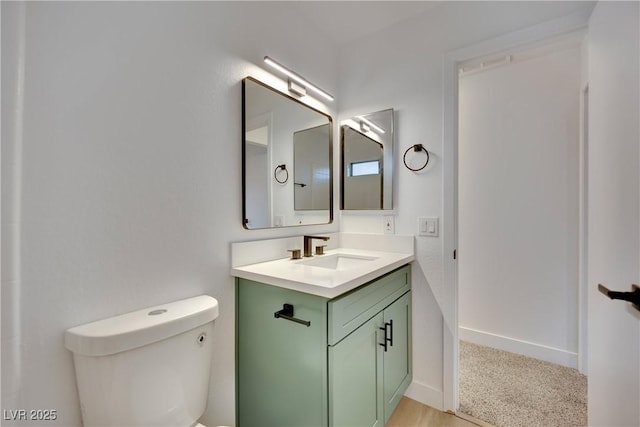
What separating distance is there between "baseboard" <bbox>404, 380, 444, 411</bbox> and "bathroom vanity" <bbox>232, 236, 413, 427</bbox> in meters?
0.30

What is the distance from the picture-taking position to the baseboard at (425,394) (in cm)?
159

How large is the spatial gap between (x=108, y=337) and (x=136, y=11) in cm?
112

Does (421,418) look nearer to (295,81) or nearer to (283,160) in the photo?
(283,160)

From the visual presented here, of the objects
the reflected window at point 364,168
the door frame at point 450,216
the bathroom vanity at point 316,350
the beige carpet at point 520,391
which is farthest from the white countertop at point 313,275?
the beige carpet at point 520,391

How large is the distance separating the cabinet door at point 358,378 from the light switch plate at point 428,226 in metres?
0.60

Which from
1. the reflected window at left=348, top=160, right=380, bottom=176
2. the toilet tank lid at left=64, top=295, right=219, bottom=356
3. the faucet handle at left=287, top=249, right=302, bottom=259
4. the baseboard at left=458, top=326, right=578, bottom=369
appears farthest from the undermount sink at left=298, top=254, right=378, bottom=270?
the baseboard at left=458, top=326, right=578, bottom=369

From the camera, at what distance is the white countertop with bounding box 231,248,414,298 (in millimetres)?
1000

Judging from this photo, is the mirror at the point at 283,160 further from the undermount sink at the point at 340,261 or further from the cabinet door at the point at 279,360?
the cabinet door at the point at 279,360

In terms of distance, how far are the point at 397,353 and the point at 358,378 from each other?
438 millimetres

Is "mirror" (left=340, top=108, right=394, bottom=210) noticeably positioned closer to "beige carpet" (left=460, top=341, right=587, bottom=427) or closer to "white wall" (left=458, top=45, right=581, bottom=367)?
"white wall" (left=458, top=45, right=581, bottom=367)

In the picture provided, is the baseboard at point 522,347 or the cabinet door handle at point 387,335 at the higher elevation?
the cabinet door handle at point 387,335

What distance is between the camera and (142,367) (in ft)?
2.72

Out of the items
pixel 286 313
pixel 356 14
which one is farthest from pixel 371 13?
pixel 286 313

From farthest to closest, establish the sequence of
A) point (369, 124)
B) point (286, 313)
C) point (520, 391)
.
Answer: point (369, 124), point (520, 391), point (286, 313)
